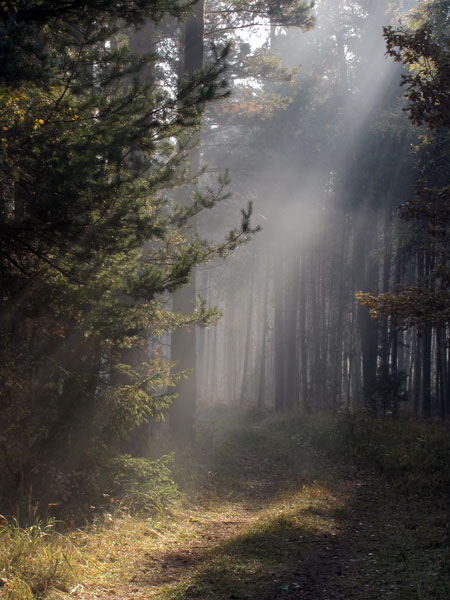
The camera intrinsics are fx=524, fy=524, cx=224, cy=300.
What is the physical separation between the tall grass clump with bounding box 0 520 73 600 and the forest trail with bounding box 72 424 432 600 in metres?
0.24

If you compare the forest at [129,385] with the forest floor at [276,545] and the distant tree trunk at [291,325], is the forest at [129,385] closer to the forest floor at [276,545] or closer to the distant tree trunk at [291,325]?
the forest floor at [276,545]

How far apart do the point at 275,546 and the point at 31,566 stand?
113 inches

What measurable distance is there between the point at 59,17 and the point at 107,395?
4.81 m

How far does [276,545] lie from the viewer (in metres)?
6.25

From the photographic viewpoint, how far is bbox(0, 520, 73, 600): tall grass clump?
13.8 ft

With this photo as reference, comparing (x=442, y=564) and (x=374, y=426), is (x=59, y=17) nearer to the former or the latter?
(x=442, y=564)

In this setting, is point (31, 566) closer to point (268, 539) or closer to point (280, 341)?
point (268, 539)

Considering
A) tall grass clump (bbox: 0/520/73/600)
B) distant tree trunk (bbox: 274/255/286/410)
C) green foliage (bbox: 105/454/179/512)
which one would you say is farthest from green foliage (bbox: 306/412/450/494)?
distant tree trunk (bbox: 274/255/286/410)

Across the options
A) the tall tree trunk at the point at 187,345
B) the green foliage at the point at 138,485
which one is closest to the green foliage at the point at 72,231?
the green foliage at the point at 138,485

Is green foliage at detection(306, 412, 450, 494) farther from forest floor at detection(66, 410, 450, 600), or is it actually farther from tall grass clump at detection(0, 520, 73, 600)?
tall grass clump at detection(0, 520, 73, 600)

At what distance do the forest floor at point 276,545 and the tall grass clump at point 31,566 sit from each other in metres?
0.17

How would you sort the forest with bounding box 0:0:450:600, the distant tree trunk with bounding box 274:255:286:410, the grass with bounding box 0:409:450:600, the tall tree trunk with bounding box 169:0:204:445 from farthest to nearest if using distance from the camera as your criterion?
the distant tree trunk with bounding box 274:255:286:410 → the tall tree trunk with bounding box 169:0:204:445 → the forest with bounding box 0:0:450:600 → the grass with bounding box 0:409:450:600

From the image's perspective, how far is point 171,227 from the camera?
9.95 metres

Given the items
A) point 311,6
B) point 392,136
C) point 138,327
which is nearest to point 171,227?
point 138,327
